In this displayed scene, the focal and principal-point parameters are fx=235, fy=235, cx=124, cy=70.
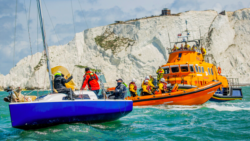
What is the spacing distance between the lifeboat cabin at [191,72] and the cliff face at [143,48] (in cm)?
2486

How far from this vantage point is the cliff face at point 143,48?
4159 centimetres

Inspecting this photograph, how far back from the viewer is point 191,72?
1401cm

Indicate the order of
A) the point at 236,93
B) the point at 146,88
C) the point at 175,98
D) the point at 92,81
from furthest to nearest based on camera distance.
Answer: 1. the point at 236,93
2. the point at 146,88
3. the point at 175,98
4. the point at 92,81

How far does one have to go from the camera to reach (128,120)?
Answer: 8.97m

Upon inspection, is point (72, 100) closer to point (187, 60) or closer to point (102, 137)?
point (102, 137)

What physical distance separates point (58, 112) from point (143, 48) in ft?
122

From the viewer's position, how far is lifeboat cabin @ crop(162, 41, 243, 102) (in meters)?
14.0

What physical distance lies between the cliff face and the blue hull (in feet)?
108

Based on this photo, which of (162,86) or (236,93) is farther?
(236,93)

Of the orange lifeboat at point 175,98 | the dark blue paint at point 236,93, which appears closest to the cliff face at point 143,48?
the dark blue paint at point 236,93

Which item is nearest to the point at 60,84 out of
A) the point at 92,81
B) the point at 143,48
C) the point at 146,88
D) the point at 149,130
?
the point at 92,81

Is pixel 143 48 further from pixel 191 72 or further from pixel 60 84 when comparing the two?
pixel 60 84

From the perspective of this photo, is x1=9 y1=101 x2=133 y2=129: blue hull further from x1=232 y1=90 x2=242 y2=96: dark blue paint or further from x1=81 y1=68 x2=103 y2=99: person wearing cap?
x1=232 y1=90 x2=242 y2=96: dark blue paint

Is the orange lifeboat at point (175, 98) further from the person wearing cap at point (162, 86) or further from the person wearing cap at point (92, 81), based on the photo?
the person wearing cap at point (92, 81)
